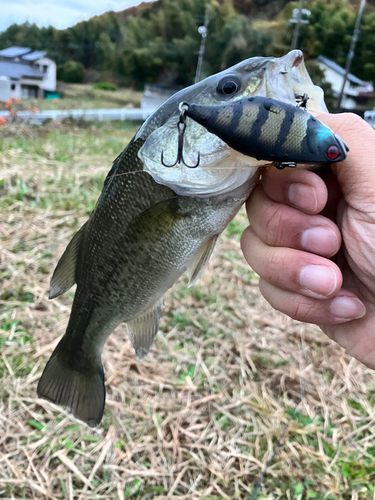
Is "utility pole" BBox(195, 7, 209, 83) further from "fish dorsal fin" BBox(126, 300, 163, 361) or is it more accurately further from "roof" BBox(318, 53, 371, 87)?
"fish dorsal fin" BBox(126, 300, 163, 361)

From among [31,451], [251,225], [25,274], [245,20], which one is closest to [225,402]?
[31,451]

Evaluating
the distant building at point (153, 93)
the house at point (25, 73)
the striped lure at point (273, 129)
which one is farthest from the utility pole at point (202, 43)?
the striped lure at point (273, 129)

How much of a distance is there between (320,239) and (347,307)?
134mm

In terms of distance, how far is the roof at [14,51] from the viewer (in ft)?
16.7

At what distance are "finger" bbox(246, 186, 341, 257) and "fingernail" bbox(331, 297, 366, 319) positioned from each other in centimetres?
9

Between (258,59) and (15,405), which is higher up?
(258,59)

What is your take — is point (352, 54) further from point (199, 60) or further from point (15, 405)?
point (15, 405)

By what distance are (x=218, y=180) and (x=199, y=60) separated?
564 centimetres

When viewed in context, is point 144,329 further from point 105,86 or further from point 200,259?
point 105,86

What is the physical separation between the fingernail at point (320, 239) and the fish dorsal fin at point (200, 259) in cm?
16

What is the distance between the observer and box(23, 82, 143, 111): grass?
17.4 feet

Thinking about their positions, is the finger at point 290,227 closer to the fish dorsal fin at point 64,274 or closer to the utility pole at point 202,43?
the fish dorsal fin at point 64,274

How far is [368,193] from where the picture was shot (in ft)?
1.83

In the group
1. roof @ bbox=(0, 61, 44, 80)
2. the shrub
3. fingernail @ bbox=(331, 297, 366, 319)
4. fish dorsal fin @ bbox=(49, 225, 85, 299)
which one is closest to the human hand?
fingernail @ bbox=(331, 297, 366, 319)
